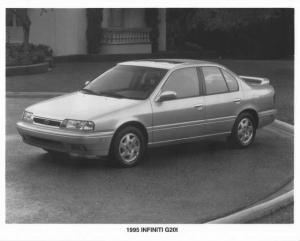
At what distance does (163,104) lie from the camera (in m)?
9.91

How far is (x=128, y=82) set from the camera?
Answer: 10.4 meters

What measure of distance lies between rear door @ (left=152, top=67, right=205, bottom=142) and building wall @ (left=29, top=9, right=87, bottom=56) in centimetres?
1729

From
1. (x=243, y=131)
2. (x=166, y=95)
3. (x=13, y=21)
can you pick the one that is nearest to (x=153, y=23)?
(x=13, y=21)

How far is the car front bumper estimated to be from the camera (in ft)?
29.8

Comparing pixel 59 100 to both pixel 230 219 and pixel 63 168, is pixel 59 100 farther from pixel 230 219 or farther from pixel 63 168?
pixel 230 219

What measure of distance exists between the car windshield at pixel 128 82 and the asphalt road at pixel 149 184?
41.0 inches

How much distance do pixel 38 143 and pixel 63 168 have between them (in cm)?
50

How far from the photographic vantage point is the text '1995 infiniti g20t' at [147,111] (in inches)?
363

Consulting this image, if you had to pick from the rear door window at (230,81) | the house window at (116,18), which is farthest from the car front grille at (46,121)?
the house window at (116,18)

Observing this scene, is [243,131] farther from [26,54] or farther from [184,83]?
[26,54]

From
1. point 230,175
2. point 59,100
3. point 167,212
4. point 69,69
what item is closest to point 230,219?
point 167,212

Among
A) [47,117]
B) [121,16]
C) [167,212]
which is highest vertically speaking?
[121,16]

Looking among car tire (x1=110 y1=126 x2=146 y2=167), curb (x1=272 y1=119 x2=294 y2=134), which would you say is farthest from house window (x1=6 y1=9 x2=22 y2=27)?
car tire (x1=110 y1=126 x2=146 y2=167)

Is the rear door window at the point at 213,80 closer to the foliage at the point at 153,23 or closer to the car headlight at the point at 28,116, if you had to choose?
the car headlight at the point at 28,116
